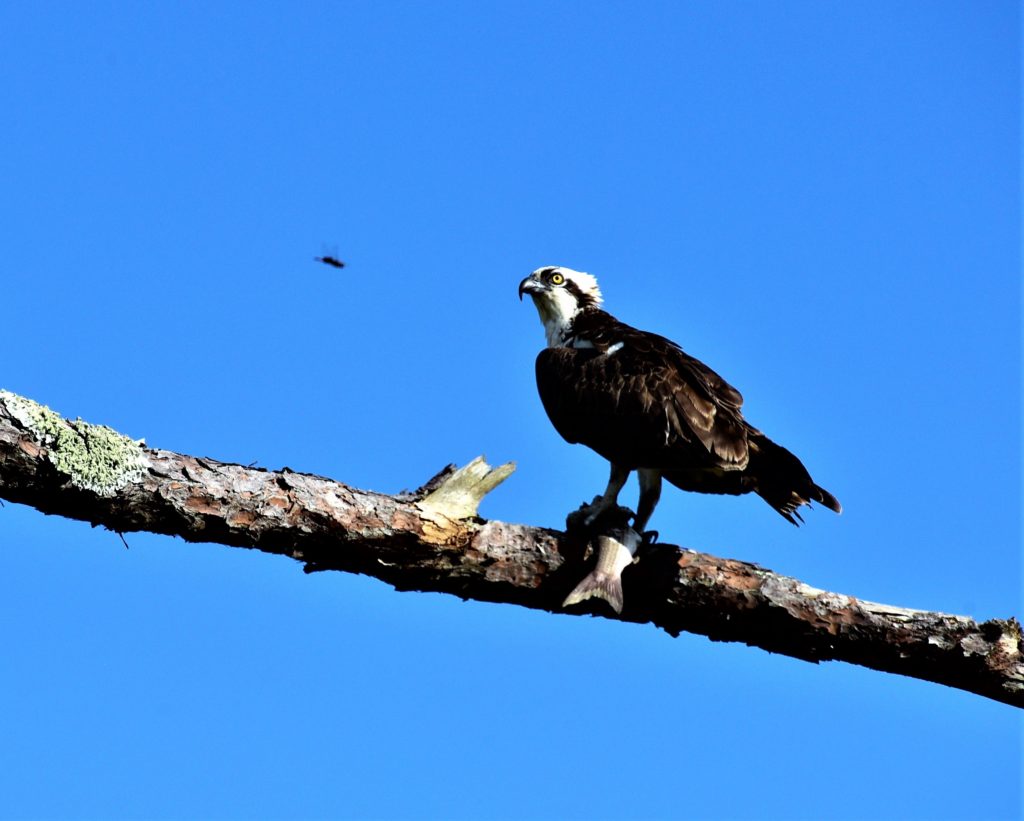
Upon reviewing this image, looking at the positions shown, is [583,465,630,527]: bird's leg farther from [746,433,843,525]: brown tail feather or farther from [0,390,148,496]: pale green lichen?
[0,390,148,496]: pale green lichen

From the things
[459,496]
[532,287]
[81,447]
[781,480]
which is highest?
[532,287]

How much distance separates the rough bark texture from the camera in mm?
4730

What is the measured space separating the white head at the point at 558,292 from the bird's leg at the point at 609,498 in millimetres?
1800

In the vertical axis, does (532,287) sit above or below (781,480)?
above

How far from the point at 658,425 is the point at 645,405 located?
0.14 m

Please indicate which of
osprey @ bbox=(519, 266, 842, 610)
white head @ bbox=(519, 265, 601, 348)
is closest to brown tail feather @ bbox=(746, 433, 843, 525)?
osprey @ bbox=(519, 266, 842, 610)

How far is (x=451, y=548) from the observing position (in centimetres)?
535

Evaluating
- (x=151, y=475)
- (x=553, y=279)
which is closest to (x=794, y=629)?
(x=151, y=475)

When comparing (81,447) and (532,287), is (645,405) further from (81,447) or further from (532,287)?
(81,447)

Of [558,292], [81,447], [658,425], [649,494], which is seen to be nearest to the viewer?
[81,447]

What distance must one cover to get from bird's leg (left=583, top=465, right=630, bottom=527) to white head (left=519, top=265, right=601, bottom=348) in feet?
5.91

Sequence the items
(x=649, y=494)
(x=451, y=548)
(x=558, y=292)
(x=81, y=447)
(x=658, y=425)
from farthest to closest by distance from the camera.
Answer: (x=558, y=292) → (x=649, y=494) → (x=658, y=425) → (x=451, y=548) → (x=81, y=447)

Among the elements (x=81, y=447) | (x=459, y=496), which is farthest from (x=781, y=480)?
(x=81, y=447)

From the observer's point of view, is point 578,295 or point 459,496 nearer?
point 459,496
